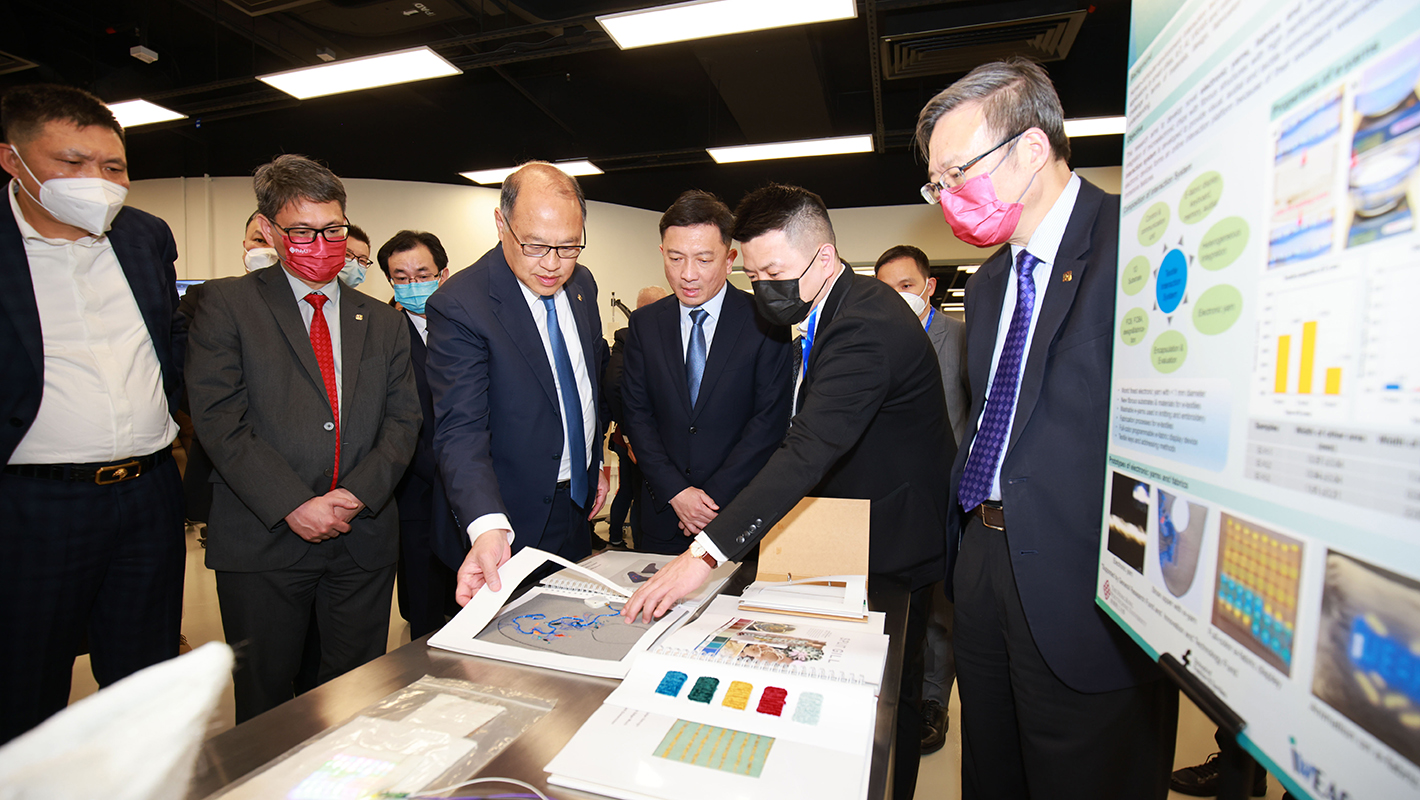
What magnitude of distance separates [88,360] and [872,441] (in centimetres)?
204

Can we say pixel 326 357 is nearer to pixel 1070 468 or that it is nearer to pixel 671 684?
pixel 671 684

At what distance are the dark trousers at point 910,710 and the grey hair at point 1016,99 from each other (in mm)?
1038

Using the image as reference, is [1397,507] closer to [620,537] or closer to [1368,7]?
[1368,7]

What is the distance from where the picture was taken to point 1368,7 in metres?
0.47

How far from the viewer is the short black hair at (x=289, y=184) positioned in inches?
74.4

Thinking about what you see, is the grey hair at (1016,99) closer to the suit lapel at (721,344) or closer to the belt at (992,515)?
the belt at (992,515)

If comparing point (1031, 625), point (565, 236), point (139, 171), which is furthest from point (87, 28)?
point (1031, 625)

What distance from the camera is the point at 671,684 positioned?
93cm

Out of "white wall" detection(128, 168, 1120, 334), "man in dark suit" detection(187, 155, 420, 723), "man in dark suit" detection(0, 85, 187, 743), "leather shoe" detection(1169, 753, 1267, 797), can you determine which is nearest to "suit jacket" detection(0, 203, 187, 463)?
"man in dark suit" detection(0, 85, 187, 743)

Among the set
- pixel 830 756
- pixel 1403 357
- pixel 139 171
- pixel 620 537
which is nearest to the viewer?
pixel 1403 357

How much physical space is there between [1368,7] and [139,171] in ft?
28.1

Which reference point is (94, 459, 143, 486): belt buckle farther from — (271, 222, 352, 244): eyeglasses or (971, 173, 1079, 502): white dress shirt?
(971, 173, 1079, 502): white dress shirt

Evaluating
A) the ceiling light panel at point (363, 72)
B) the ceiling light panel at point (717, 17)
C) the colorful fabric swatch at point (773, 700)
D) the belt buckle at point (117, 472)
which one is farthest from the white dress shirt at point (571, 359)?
the ceiling light panel at point (363, 72)

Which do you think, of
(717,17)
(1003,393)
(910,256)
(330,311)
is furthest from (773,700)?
(717,17)
